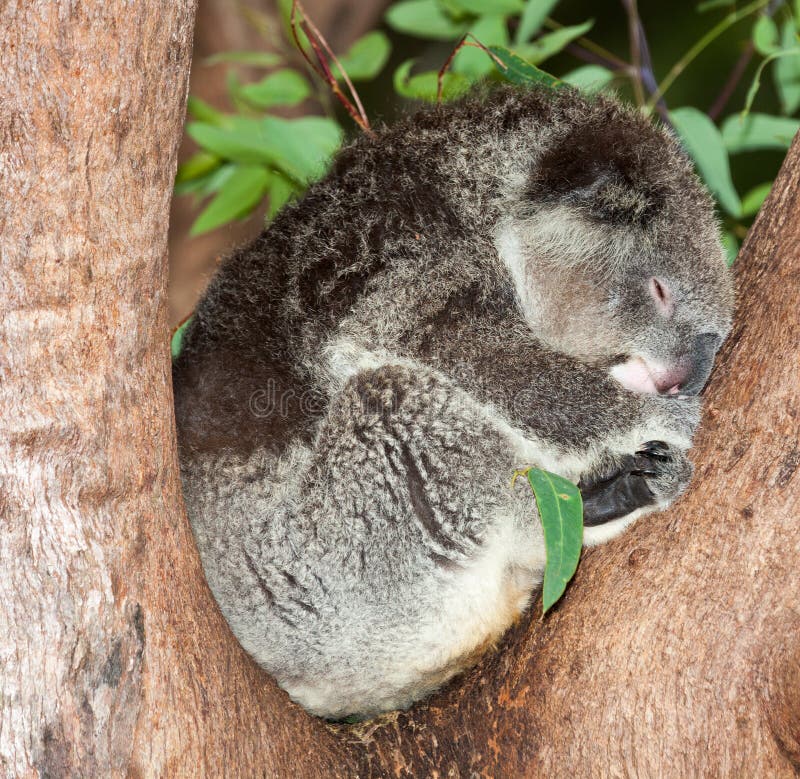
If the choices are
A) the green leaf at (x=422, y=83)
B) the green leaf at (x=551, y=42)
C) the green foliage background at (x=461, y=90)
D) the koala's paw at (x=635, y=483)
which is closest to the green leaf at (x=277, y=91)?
the green foliage background at (x=461, y=90)

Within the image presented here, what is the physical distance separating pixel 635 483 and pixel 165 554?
1.11 meters

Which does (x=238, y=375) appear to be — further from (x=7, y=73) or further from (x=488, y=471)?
(x=7, y=73)

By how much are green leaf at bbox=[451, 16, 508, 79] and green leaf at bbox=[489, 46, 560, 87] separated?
454mm

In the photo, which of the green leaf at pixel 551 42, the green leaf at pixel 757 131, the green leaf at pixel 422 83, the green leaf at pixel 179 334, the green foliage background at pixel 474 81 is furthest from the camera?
the green leaf at pixel 422 83

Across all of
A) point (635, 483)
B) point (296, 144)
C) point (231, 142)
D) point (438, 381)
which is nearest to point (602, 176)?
point (438, 381)

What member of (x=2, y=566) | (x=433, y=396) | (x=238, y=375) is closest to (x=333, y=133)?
(x=238, y=375)

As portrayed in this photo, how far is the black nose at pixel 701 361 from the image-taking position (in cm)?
241

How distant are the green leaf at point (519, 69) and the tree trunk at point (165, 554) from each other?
34.1 inches

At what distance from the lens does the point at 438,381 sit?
2365mm

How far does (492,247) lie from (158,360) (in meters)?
1.03

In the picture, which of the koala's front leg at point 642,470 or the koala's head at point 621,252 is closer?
the koala's front leg at point 642,470

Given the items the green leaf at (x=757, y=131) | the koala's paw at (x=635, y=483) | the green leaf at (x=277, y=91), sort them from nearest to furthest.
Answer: the koala's paw at (x=635, y=483), the green leaf at (x=757, y=131), the green leaf at (x=277, y=91)

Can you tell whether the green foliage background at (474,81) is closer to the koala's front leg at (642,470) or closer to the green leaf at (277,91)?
the green leaf at (277,91)

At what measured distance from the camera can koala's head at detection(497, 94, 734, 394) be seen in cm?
243
